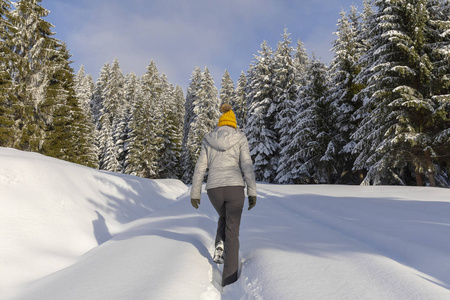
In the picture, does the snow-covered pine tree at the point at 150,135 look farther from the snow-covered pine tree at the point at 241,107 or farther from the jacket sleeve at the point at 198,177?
the jacket sleeve at the point at 198,177

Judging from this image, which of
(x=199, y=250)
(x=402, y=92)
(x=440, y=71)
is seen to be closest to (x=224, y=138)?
(x=199, y=250)

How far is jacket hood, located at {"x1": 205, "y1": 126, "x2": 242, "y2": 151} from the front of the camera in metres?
3.44

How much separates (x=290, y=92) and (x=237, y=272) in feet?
83.3

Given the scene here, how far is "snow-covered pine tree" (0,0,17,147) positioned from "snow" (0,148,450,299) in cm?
1294

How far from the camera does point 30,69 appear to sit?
729 inches

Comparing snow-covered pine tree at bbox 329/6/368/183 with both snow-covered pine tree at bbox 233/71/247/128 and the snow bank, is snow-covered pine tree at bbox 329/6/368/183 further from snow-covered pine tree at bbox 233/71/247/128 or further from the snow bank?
snow-covered pine tree at bbox 233/71/247/128

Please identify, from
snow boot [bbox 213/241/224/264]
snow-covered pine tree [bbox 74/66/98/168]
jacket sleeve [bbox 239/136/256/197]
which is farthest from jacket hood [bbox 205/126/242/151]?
snow-covered pine tree [bbox 74/66/98/168]

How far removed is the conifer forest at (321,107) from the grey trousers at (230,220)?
38.0 feet

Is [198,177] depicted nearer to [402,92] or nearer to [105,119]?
[402,92]

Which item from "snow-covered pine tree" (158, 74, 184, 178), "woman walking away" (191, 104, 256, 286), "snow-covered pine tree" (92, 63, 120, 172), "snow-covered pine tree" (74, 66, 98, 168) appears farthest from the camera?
"snow-covered pine tree" (92, 63, 120, 172)

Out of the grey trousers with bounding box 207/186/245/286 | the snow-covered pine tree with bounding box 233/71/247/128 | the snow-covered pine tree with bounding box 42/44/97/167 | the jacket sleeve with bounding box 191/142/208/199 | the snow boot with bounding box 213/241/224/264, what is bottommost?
the snow boot with bounding box 213/241/224/264

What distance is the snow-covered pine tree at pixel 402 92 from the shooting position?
12.2m

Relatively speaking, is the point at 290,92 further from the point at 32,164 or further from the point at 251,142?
the point at 32,164

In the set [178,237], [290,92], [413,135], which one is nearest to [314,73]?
[290,92]
